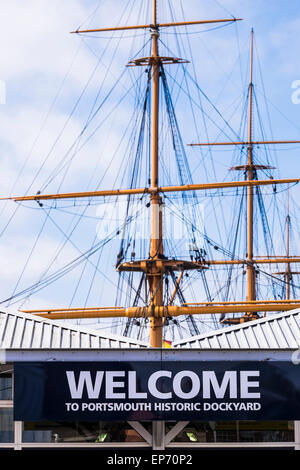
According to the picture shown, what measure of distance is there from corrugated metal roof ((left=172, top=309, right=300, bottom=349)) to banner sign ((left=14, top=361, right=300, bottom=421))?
13.3ft

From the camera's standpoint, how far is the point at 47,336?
19.1 meters

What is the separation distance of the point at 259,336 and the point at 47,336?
5.21 meters

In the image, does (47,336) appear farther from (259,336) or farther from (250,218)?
(250,218)

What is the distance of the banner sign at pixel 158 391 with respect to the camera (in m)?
14.5

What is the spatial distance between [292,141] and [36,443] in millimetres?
56732

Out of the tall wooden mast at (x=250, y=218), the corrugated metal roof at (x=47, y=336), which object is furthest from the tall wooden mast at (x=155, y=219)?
the corrugated metal roof at (x=47, y=336)

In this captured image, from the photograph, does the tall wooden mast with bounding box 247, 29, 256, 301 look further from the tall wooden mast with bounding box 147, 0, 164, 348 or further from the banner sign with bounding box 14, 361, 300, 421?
the banner sign with bounding box 14, 361, 300, 421

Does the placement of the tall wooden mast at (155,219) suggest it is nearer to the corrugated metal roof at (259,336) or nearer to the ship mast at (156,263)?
the ship mast at (156,263)

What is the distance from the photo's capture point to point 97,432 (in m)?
14.9

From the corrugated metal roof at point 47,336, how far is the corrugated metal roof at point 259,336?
70.5 inches

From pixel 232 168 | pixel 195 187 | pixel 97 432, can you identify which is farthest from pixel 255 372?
pixel 232 168

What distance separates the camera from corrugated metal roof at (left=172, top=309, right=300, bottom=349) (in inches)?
747

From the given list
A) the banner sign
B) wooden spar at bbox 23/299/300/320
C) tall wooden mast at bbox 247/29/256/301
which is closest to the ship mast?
wooden spar at bbox 23/299/300/320

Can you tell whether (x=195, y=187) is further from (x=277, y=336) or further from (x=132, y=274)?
(x=277, y=336)
